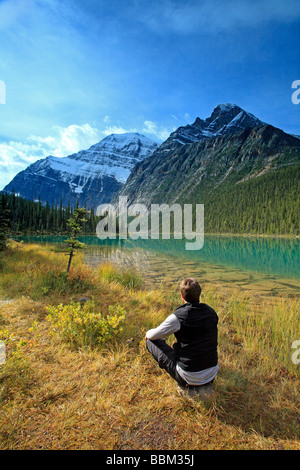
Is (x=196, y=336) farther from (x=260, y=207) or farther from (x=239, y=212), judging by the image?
(x=239, y=212)

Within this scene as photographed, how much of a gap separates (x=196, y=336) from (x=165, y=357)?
2.66 feet

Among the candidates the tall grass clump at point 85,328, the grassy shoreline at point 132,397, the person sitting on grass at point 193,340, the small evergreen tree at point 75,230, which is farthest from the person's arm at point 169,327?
the small evergreen tree at point 75,230

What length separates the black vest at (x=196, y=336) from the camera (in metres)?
3.04

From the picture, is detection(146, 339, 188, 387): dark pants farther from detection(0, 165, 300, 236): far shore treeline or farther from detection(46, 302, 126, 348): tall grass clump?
detection(0, 165, 300, 236): far shore treeline

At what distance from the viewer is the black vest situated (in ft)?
9.97

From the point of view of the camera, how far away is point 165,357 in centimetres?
348

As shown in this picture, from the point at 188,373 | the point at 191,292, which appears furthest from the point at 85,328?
the point at 191,292

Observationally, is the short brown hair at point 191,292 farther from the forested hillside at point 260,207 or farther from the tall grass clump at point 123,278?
the forested hillside at point 260,207

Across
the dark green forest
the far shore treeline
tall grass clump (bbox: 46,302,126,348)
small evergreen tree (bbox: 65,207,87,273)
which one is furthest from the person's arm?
the dark green forest

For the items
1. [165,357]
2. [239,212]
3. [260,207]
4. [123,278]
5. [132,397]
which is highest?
[260,207]

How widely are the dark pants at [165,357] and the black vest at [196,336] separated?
9.2 inches
